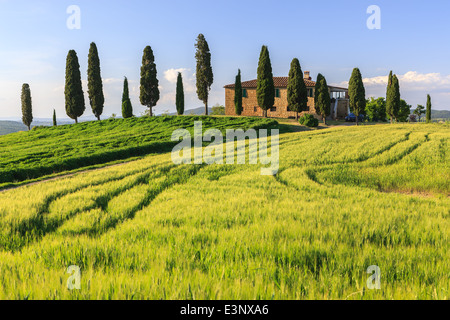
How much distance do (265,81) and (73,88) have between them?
116 ft

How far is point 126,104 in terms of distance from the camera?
54.7 meters

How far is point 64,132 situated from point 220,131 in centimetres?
2719

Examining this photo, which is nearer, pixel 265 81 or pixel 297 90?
pixel 265 81

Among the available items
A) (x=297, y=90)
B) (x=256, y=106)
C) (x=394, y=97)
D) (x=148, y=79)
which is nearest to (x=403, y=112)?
(x=394, y=97)

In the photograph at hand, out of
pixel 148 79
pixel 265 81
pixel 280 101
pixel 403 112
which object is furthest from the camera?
pixel 403 112

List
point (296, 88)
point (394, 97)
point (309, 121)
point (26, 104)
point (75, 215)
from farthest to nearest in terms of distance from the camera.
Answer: point (26, 104), point (394, 97), point (296, 88), point (309, 121), point (75, 215)

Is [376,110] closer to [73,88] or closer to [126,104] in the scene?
[126,104]

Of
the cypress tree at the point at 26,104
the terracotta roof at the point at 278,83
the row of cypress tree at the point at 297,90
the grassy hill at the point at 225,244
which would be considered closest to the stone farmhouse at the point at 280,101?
the terracotta roof at the point at 278,83

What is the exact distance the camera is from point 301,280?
3.52m

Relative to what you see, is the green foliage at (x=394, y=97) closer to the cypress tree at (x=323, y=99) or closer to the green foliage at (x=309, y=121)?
the cypress tree at (x=323, y=99)

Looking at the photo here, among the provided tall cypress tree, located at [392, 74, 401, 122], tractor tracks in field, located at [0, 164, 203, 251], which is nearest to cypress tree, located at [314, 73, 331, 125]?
tall cypress tree, located at [392, 74, 401, 122]

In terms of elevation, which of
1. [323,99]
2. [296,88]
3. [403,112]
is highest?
[296,88]

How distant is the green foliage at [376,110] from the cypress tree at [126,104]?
64.2 meters

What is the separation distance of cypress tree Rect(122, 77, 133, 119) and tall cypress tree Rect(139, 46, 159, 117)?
252 cm
